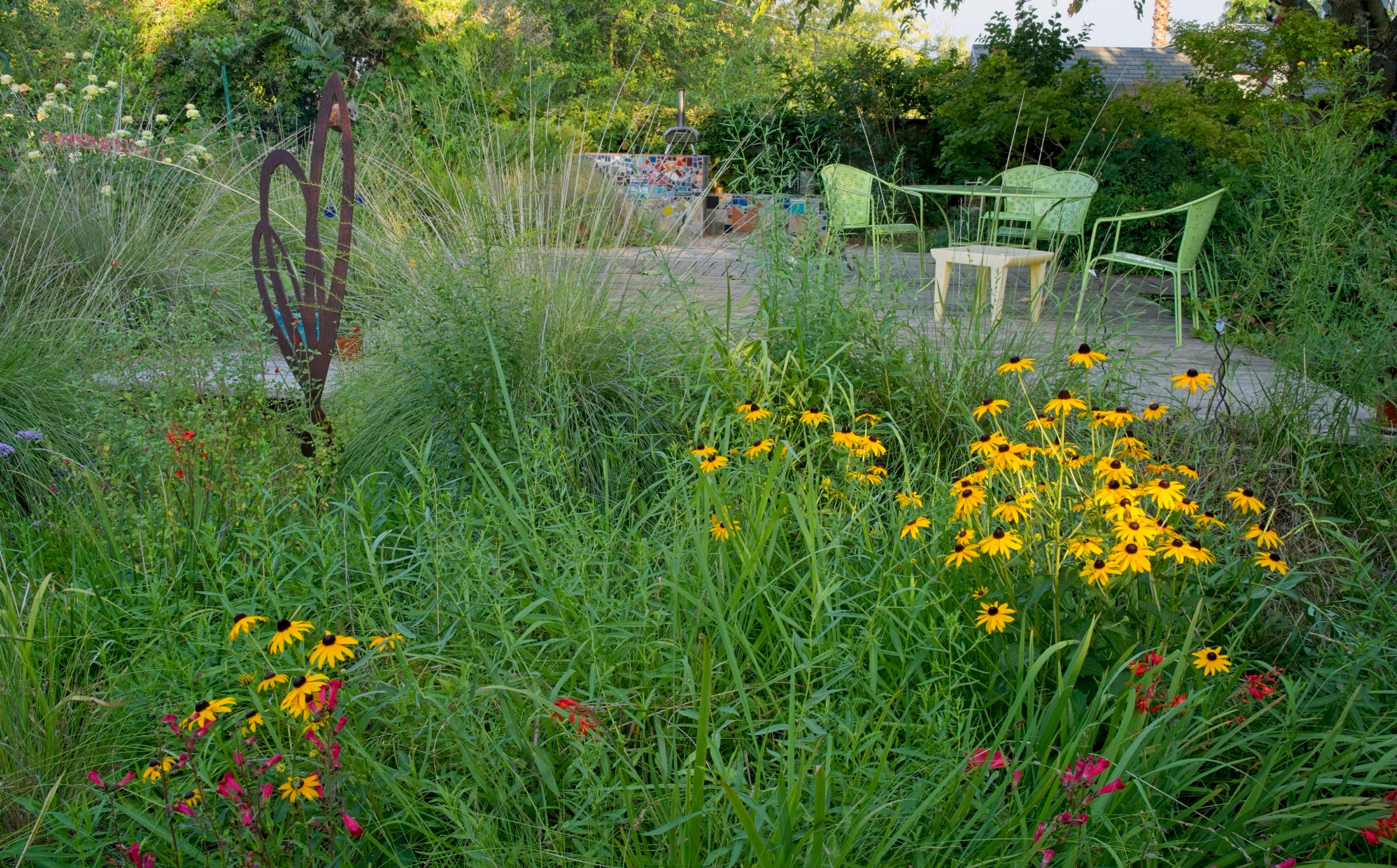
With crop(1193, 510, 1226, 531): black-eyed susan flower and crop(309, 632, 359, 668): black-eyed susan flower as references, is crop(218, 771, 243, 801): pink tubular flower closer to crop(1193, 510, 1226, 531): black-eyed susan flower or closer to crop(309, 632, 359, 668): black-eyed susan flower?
crop(309, 632, 359, 668): black-eyed susan flower

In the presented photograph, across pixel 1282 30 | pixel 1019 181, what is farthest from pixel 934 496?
pixel 1282 30

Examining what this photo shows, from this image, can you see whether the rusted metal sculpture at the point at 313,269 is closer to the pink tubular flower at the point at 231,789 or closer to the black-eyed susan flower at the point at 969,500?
the pink tubular flower at the point at 231,789

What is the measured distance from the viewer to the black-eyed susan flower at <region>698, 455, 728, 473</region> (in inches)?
73.5

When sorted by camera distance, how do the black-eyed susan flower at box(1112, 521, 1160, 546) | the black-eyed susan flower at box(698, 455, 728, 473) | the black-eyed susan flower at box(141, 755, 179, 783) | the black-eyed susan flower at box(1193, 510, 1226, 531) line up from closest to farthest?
the black-eyed susan flower at box(141, 755, 179, 783) < the black-eyed susan flower at box(1112, 521, 1160, 546) < the black-eyed susan flower at box(1193, 510, 1226, 531) < the black-eyed susan flower at box(698, 455, 728, 473)

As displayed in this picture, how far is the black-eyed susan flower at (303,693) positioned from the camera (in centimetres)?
127

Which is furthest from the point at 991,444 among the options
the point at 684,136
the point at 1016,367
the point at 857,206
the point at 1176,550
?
the point at 684,136

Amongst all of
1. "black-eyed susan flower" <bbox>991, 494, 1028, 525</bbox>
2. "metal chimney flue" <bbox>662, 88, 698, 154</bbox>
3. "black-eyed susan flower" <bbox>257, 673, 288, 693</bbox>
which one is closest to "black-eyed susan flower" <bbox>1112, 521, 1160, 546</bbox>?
"black-eyed susan flower" <bbox>991, 494, 1028, 525</bbox>

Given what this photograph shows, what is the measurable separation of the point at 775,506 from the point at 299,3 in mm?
16675

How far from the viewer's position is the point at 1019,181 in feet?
19.9

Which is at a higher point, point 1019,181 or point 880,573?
point 1019,181

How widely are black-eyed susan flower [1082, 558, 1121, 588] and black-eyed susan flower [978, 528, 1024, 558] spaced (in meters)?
0.11

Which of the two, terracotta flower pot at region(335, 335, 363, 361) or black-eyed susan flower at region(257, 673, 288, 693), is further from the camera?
terracotta flower pot at region(335, 335, 363, 361)

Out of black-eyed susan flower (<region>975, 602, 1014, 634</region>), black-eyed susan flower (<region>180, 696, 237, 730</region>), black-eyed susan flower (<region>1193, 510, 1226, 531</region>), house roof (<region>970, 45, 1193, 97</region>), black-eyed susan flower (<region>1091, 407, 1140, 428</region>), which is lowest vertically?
black-eyed susan flower (<region>975, 602, 1014, 634</region>)

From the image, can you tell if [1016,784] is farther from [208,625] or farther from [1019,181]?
[1019,181]
